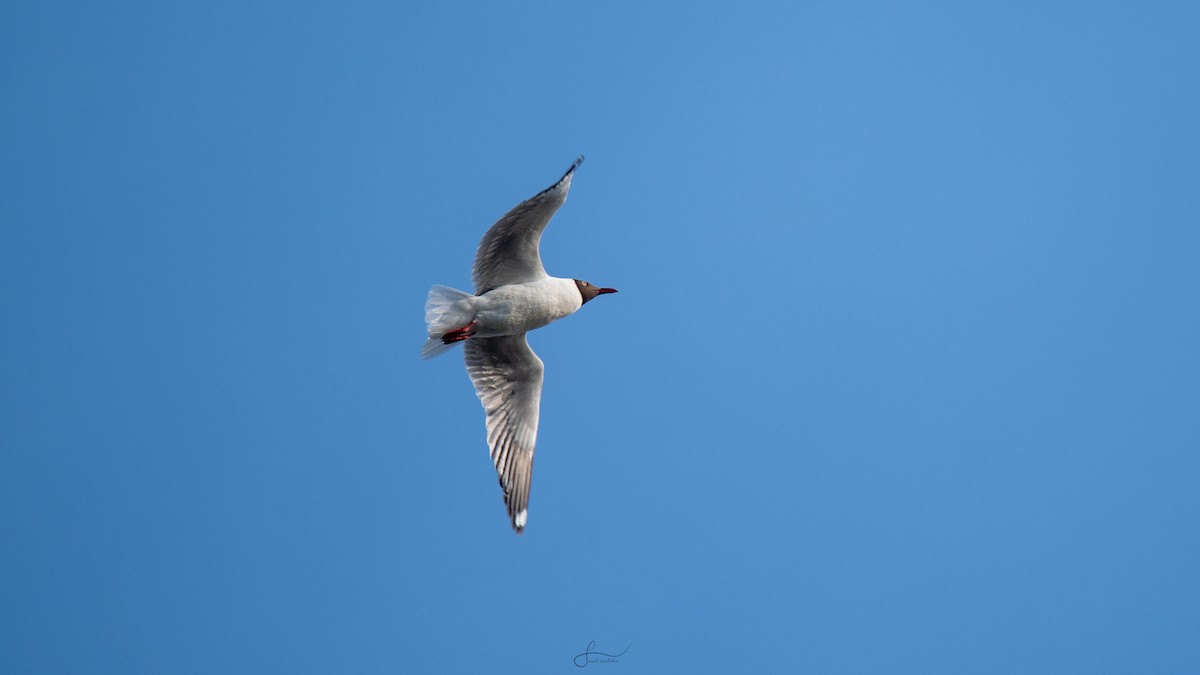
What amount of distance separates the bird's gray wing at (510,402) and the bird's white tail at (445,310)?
45 cm

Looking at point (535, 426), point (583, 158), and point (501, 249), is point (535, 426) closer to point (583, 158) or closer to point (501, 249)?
point (501, 249)

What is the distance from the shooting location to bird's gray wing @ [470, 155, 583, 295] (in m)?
5.54

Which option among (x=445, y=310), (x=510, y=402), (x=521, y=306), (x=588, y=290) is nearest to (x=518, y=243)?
(x=521, y=306)

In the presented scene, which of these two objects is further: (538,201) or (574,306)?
(574,306)

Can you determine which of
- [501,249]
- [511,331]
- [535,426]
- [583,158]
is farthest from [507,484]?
[583,158]

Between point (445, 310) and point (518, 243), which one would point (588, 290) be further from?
point (445, 310)

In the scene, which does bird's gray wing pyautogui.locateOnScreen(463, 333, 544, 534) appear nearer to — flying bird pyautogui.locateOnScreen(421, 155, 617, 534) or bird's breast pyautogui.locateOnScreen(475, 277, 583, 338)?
flying bird pyautogui.locateOnScreen(421, 155, 617, 534)

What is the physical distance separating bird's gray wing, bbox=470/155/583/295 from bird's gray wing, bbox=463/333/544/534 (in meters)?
0.47

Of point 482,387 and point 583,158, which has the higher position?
point 583,158

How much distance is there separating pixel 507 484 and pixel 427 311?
113 centimetres

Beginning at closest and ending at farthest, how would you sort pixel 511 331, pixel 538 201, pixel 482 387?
pixel 538 201
pixel 511 331
pixel 482 387

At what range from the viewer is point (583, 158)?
5531mm

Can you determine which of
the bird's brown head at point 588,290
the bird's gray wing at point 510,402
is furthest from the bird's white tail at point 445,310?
the bird's brown head at point 588,290

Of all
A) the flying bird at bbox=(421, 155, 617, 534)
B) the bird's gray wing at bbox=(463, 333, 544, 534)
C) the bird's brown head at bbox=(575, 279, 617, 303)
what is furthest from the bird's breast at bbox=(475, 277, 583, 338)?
the bird's gray wing at bbox=(463, 333, 544, 534)
